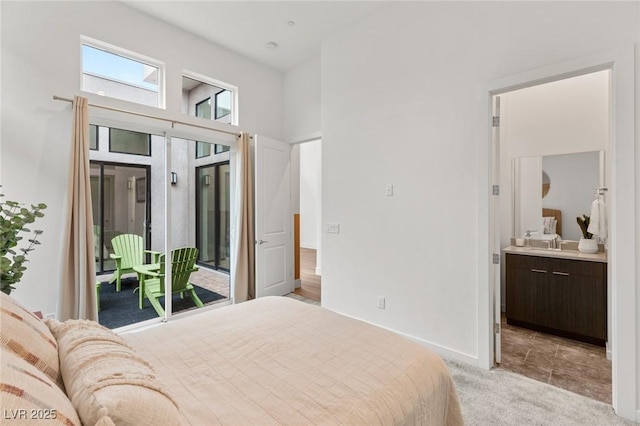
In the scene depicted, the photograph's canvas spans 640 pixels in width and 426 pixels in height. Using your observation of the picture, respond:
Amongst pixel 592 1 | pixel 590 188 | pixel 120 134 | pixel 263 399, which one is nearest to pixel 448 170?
pixel 592 1

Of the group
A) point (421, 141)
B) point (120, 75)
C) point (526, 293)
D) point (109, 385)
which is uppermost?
point (120, 75)

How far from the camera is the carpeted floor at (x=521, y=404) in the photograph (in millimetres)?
1864

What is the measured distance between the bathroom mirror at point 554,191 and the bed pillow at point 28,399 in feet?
14.2

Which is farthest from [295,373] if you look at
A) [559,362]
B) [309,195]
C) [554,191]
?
[309,195]

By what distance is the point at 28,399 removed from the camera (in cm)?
59

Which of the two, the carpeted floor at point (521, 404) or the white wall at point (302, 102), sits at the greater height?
the white wall at point (302, 102)

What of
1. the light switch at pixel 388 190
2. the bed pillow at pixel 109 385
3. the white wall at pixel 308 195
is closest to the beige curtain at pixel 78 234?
the bed pillow at pixel 109 385

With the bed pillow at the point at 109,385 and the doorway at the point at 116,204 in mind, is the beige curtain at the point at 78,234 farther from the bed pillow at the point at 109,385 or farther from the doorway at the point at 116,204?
the doorway at the point at 116,204

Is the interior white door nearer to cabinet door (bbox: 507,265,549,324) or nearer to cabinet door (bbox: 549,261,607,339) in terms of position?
cabinet door (bbox: 507,265,549,324)

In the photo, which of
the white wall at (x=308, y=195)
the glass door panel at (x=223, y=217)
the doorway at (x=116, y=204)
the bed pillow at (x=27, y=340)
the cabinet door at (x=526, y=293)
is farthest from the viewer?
the white wall at (x=308, y=195)

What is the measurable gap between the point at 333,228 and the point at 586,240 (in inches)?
107

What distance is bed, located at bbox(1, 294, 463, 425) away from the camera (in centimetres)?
77

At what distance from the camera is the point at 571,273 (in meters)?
2.95

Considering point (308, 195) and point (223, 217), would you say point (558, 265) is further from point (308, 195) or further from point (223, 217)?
point (308, 195)
